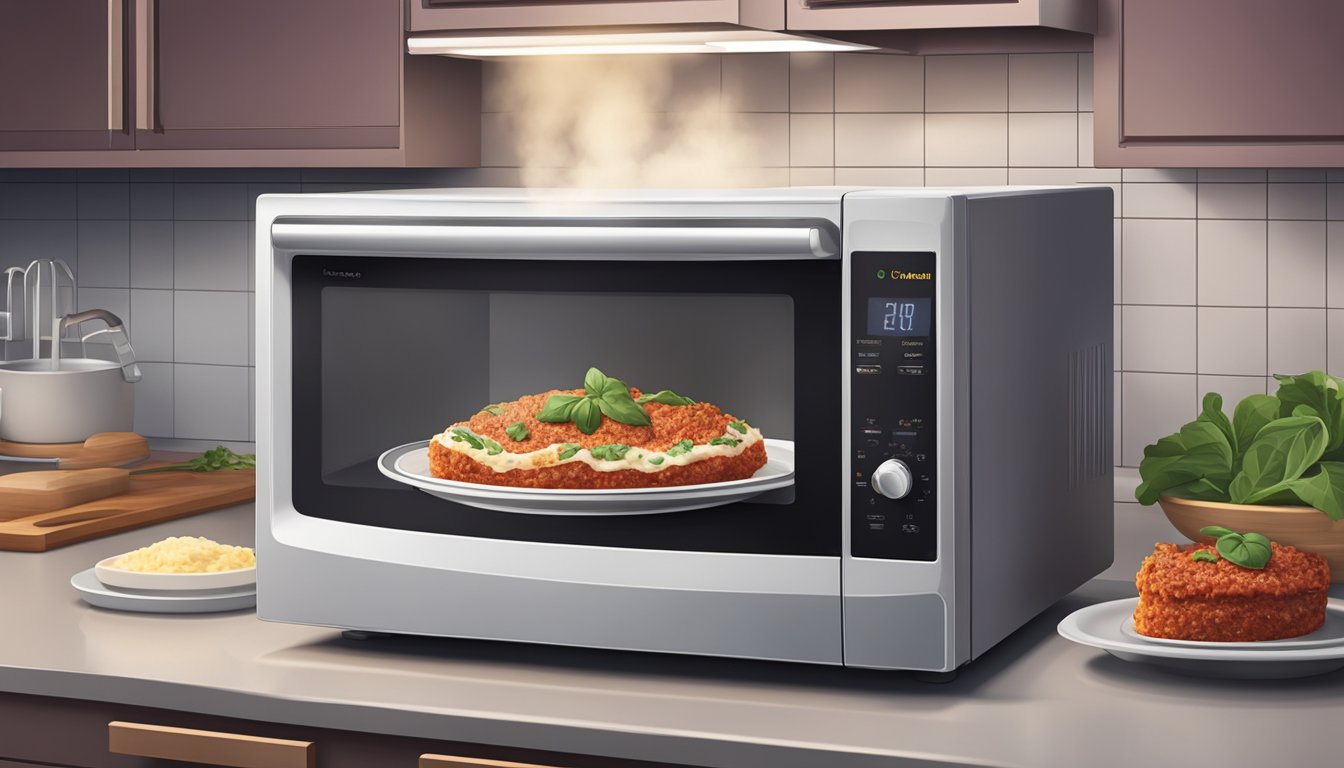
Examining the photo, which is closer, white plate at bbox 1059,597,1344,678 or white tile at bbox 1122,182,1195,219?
white plate at bbox 1059,597,1344,678

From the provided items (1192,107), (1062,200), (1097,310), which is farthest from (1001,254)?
(1192,107)

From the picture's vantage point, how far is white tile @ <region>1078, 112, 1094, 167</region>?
186 cm

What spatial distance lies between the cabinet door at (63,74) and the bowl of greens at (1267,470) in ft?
4.35

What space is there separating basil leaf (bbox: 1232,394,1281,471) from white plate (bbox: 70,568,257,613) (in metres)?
0.97

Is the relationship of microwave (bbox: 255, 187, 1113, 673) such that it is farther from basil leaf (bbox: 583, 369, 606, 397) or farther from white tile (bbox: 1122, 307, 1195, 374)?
white tile (bbox: 1122, 307, 1195, 374)

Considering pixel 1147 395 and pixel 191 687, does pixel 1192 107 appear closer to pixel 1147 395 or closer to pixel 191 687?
pixel 1147 395

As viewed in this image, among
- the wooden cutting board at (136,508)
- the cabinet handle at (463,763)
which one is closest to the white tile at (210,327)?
the wooden cutting board at (136,508)

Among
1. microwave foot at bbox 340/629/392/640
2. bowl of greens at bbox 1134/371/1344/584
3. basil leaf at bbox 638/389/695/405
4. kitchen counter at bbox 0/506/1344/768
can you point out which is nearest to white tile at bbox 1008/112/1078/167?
bowl of greens at bbox 1134/371/1344/584

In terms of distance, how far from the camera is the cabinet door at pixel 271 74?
1875mm

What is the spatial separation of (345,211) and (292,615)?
1.16 ft

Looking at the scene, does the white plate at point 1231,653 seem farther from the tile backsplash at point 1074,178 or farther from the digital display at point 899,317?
the tile backsplash at point 1074,178

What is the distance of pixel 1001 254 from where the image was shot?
4.08ft

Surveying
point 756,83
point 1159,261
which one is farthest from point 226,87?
point 1159,261

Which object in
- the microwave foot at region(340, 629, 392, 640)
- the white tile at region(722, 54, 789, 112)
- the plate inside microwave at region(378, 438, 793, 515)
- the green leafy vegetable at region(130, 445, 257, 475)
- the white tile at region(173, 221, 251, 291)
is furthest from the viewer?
the white tile at region(173, 221, 251, 291)
